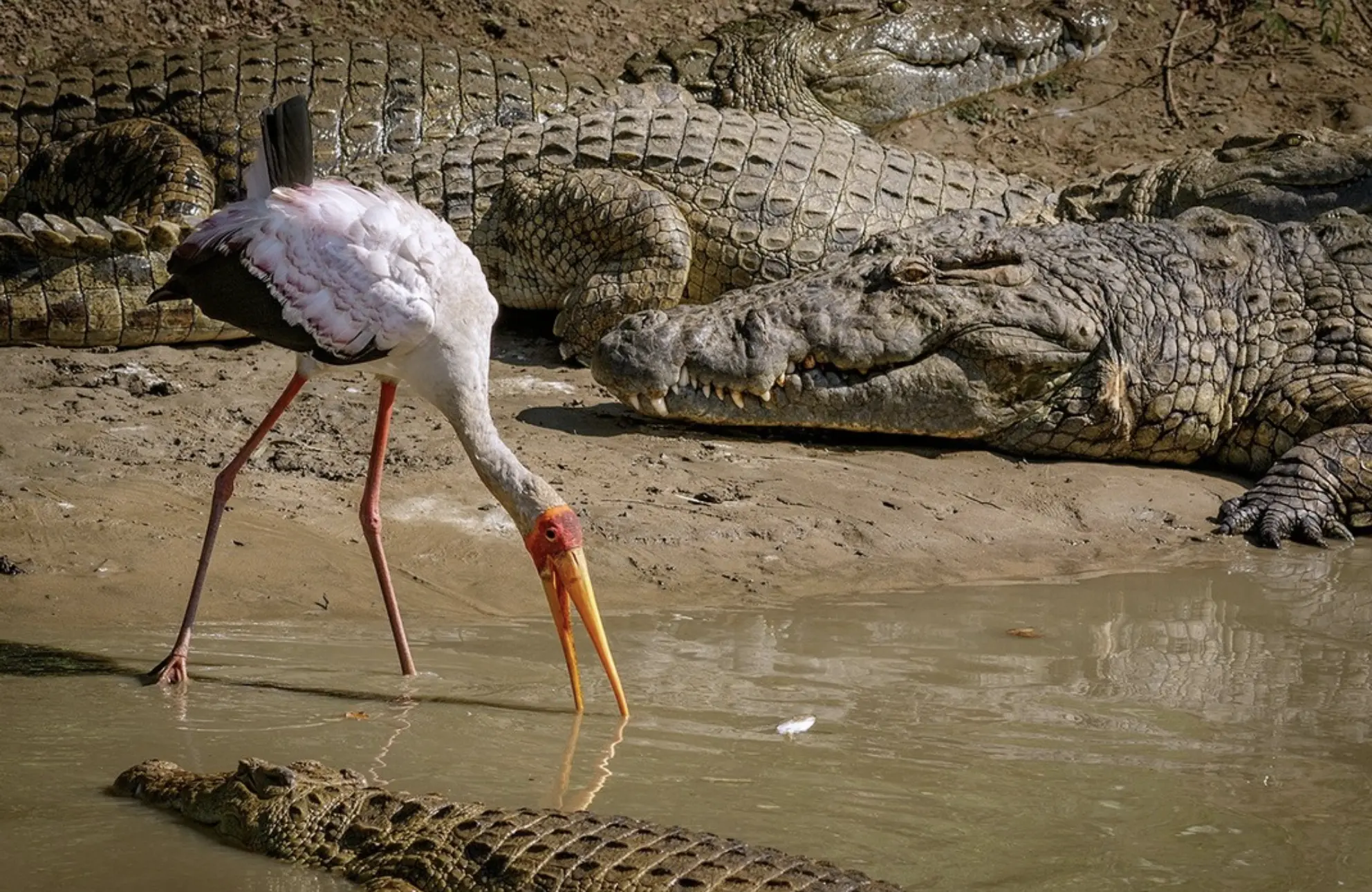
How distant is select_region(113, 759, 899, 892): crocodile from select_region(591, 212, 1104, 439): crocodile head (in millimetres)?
3179

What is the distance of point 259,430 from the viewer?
432cm

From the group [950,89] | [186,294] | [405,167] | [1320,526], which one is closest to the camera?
[186,294]

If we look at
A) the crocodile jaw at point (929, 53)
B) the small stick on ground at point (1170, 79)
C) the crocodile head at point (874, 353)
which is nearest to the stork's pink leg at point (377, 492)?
the crocodile head at point (874, 353)

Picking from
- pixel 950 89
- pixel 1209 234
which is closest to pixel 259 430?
pixel 1209 234

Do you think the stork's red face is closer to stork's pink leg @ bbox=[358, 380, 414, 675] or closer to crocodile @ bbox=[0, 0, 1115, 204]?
stork's pink leg @ bbox=[358, 380, 414, 675]

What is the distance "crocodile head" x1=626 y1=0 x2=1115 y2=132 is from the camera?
9.59m

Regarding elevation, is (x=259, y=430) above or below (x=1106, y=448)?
above

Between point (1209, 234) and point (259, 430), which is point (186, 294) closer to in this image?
point (259, 430)

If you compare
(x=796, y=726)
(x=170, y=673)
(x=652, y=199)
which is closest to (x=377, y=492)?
(x=170, y=673)

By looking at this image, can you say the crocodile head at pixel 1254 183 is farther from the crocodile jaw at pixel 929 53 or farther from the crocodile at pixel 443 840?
the crocodile at pixel 443 840

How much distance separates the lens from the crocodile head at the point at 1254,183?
7523 millimetres

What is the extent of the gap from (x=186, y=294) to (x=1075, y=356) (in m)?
3.40

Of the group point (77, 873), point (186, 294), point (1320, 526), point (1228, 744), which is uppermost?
point (186, 294)

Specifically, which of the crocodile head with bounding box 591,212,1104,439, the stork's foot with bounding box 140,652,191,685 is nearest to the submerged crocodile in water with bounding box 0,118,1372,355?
the crocodile head with bounding box 591,212,1104,439
